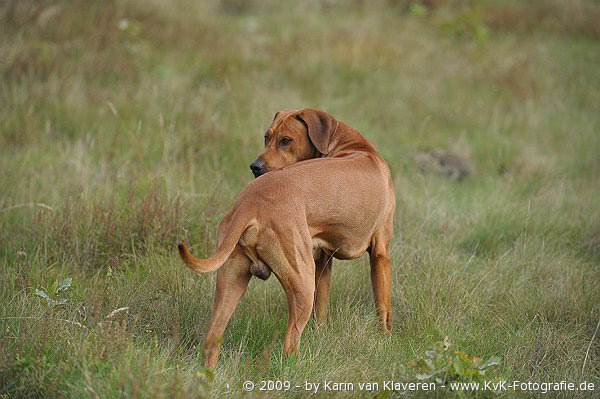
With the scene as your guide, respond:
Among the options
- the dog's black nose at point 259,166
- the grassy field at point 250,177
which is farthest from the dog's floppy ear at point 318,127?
the grassy field at point 250,177

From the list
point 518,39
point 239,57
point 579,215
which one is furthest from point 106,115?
point 518,39

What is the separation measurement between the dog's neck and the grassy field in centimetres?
89

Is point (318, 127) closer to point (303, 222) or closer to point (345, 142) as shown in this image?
point (345, 142)

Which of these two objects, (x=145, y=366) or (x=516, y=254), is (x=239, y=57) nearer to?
(x=516, y=254)

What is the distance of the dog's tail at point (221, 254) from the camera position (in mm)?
3410

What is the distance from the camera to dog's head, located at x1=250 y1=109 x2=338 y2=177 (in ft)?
15.6

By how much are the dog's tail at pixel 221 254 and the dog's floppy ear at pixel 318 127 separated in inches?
49.7

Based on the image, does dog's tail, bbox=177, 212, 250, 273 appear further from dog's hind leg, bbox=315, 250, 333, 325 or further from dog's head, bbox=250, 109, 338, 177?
dog's head, bbox=250, 109, 338, 177

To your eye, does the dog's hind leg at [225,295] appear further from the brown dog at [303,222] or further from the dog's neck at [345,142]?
the dog's neck at [345,142]

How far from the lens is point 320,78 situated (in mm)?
9789

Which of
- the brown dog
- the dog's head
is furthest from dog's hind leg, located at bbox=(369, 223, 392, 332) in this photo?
the dog's head

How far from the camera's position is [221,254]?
3527mm

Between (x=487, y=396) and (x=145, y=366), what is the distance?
166cm

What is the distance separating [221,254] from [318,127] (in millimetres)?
1530
